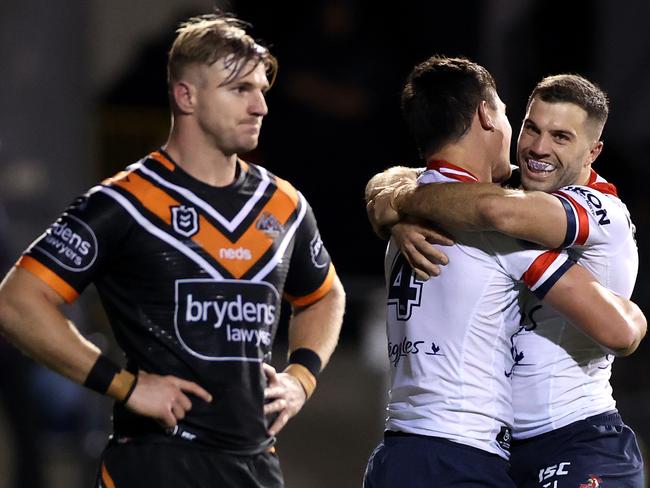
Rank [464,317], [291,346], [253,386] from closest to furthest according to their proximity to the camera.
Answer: [464,317] < [253,386] < [291,346]

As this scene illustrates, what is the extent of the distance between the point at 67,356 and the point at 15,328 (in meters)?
0.16

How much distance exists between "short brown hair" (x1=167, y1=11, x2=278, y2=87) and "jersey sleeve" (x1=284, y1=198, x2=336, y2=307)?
1.61 ft

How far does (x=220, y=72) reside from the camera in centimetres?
367

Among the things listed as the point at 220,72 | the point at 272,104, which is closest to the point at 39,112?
the point at 272,104

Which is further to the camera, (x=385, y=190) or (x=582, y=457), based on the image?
(x=385, y=190)

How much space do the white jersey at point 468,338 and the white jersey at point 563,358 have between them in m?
0.09

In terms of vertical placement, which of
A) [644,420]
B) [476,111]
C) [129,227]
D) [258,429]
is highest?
[476,111]

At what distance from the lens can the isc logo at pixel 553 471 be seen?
3.43 meters

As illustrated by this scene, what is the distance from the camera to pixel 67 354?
3.46 metres

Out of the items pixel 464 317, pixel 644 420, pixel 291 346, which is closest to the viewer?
pixel 464 317

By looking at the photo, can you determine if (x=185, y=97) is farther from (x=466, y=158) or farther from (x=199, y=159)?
(x=466, y=158)

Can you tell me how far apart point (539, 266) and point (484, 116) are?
46 centimetres

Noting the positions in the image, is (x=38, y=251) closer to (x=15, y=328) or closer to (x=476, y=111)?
(x=15, y=328)

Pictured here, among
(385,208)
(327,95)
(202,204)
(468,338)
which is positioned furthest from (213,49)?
(327,95)
